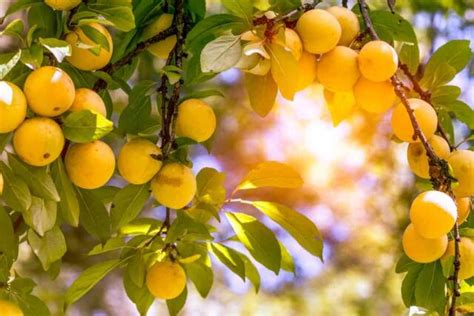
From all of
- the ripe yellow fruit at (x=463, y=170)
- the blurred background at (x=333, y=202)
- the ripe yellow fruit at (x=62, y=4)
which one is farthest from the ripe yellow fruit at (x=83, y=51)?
the blurred background at (x=333, y=202)

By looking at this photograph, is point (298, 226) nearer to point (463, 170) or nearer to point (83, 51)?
point (463, 170)

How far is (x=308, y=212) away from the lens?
252 cm

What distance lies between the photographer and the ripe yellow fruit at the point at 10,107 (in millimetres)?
604

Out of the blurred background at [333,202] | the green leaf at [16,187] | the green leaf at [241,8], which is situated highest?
the green leaf at [241,8]

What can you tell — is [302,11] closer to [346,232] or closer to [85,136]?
[85,136]

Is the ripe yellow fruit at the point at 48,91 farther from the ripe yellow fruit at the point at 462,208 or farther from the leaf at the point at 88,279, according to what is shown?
the ripe yellow fruit at the point at 462,208

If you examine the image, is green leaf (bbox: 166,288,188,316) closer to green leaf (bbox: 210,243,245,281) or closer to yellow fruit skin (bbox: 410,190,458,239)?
green leaf (bbox: 210,243,245,281)

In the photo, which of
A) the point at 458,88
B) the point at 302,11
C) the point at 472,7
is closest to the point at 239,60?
the point at 302,11

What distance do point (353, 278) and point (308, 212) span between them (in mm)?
253

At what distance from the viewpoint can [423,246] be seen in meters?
0.72

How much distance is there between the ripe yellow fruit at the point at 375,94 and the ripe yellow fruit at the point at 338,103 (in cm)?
8

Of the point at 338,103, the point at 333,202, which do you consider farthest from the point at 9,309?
the point at 333,202

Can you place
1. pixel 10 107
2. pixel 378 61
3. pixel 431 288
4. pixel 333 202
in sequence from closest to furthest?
pixel 10 107, pixel 378 61, pixel 431 288, pixel 333 202

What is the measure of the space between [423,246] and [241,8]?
27 cm
